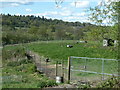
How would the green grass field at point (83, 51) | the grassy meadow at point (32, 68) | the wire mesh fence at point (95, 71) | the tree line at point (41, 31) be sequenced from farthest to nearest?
the wire mesh fence at point (95, 71) < the grassy meadow at point (32, 68) < the green grass field at point (83, 51) < the tree line at point (41, 31)

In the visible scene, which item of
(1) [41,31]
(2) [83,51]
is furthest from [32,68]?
(1) [41,31]

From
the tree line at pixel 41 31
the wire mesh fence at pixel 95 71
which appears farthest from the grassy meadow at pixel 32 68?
the tree line at pixel 41 31

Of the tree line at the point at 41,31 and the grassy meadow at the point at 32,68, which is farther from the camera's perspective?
the grassy meadow at the point at 32,68

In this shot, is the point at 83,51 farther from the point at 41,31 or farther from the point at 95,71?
the point at 41,31

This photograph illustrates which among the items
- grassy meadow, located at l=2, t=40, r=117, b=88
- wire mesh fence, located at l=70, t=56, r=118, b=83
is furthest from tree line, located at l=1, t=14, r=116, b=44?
wire mesh fence, located at l=70, t=56, r=118, b=83

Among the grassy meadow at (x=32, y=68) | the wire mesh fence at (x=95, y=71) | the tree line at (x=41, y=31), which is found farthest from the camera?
the wire mesh fence at (x=95, y=71)

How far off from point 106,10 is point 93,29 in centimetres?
64

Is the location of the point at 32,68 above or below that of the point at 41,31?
below

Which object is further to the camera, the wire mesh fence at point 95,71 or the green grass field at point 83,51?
the wire mesh fence at point 95,71

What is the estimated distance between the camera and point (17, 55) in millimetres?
25062

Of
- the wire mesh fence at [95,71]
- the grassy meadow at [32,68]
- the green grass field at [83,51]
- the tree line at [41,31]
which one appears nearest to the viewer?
the tree line at [41,31]

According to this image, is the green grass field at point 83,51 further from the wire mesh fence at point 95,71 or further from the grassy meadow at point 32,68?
the wire mesh fence at point 95,71

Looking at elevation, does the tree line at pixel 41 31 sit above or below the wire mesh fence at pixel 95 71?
above

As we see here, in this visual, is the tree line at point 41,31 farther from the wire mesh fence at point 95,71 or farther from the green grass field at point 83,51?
the wire mesh fence at point 95,71
